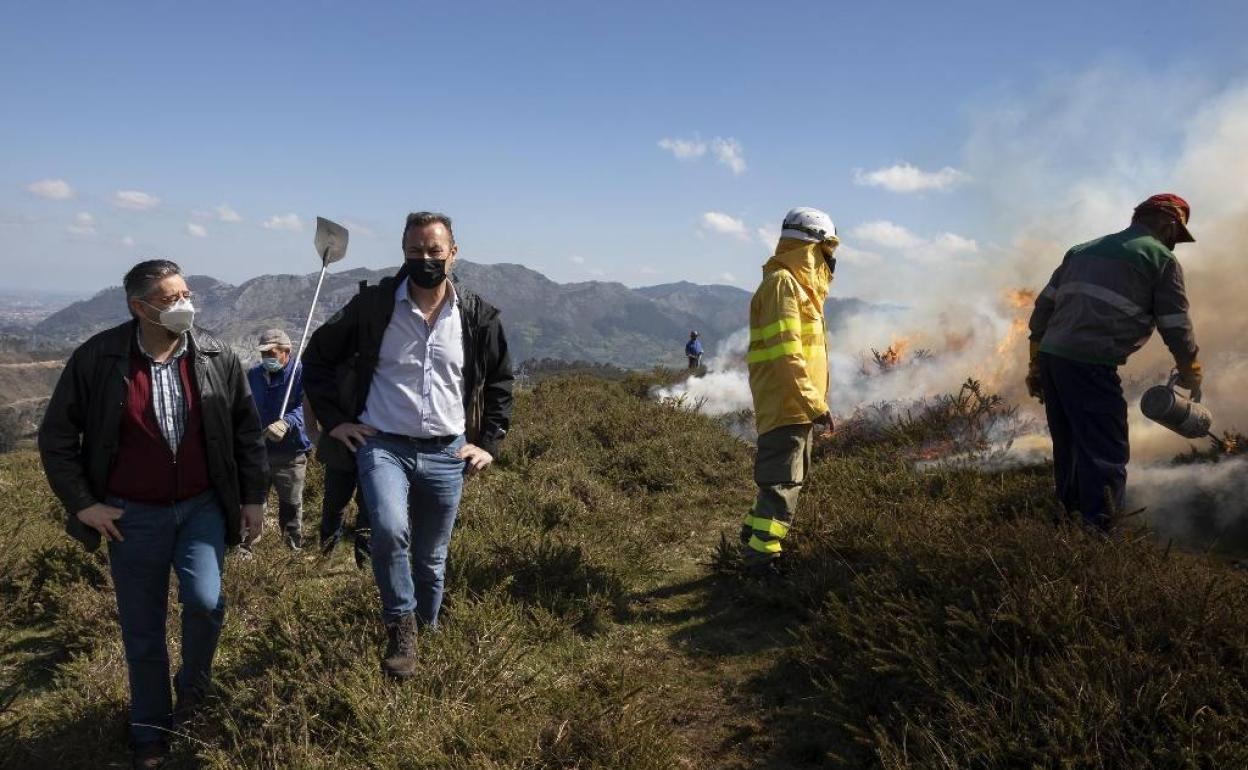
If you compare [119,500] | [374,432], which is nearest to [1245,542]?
[374,432]

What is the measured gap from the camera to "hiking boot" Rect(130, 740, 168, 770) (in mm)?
2768

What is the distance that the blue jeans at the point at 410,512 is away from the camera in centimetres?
290

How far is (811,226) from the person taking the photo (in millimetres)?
4184

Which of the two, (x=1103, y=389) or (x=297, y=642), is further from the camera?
(x=1103, y=389)

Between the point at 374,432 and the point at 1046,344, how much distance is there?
3899 mm

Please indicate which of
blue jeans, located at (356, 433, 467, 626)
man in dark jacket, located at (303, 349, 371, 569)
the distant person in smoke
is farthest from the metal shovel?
the distant person in smoke

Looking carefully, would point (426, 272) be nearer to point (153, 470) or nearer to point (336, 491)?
→ point (153, 470)

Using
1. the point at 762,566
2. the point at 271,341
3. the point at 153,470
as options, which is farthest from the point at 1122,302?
the point at 271,341

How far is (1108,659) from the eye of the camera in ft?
7.95

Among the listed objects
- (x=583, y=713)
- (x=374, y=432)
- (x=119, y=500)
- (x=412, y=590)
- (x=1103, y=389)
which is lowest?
(x=583, y=713)

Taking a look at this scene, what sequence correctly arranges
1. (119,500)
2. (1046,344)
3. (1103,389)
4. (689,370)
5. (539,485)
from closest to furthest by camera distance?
1. (119,500)
2. (1103,389)
3. (1046,344)
4. (539,485)
5. (689,370)

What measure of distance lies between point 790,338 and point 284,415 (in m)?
3.87

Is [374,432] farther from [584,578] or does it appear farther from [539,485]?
[539,485]

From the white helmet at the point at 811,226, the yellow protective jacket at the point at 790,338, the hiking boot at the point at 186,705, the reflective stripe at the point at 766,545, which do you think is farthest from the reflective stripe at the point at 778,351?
the hiking boot at the point at 186,705
